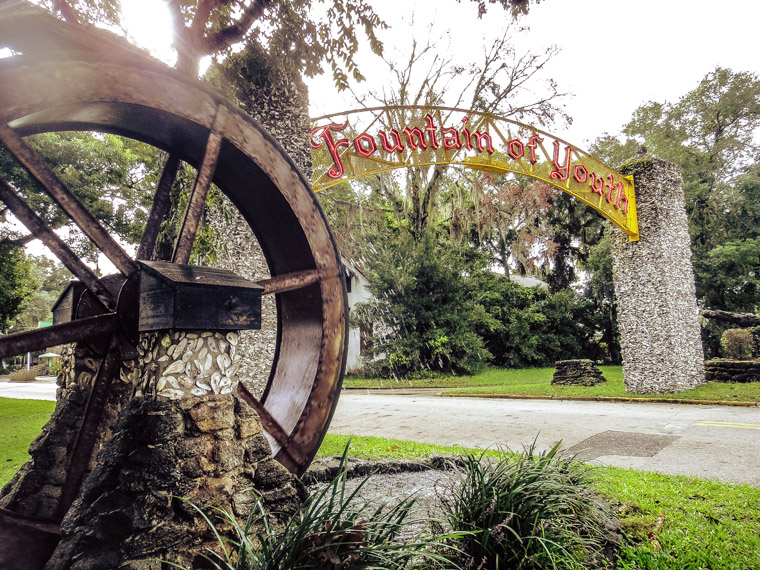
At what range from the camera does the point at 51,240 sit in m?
2.23

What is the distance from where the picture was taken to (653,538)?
2426mm

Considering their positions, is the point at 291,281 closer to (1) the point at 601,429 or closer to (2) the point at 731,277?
(1) the point at 601,429

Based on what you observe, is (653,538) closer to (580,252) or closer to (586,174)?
(586,174)

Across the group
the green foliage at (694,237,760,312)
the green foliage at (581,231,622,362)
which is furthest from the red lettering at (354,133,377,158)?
the green foliage at (694,237,760,312)

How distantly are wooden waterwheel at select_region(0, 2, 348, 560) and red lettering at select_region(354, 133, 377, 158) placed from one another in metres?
6.08

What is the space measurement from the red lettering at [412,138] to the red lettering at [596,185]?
350 centimetres

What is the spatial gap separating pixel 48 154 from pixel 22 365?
132ft

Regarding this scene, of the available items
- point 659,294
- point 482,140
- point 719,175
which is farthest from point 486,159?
point 719,175

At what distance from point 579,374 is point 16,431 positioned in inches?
449

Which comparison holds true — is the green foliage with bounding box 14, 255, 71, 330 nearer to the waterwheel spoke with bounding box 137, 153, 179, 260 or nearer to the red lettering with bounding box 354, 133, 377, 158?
the red lettering with bounding box 354, 133, 377, 158

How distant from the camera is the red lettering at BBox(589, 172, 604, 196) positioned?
976cm

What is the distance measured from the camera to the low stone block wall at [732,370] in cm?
1012

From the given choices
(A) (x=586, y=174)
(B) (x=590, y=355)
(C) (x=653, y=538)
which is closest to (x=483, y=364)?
(B) (x=590, y=355)

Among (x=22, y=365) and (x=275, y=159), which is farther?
(x=22, y=365)
